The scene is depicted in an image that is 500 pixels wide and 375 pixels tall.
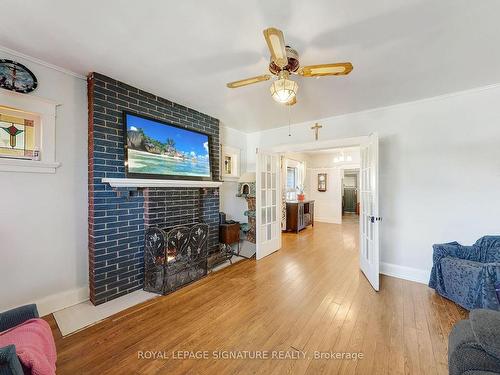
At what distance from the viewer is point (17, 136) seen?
82.8 inches

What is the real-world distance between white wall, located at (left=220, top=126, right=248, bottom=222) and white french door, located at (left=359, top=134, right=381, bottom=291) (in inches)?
91.8

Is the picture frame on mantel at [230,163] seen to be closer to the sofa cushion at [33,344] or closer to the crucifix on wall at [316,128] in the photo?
the crucifix on wall at [316,128]

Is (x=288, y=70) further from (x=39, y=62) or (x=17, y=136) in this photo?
(x=17, y=136)

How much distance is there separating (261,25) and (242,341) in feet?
8.39

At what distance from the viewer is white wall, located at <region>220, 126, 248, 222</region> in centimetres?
436

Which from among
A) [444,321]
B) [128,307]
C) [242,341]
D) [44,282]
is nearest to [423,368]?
[444,321]

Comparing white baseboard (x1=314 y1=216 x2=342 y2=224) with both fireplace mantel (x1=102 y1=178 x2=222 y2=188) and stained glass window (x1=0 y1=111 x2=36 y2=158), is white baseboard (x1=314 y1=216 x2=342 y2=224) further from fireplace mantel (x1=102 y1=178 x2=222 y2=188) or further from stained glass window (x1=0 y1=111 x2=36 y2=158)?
stained glass window (x1=0 y1=111 x2=36 y2=158)

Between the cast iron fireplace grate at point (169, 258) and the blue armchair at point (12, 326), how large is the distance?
1.30m

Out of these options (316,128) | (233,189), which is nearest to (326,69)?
(316,128)

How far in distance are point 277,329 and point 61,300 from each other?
228 centimetres

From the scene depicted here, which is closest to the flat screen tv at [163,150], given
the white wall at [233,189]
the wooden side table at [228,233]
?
the white wall at [233,189]

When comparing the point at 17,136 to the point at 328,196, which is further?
the point at 328,196

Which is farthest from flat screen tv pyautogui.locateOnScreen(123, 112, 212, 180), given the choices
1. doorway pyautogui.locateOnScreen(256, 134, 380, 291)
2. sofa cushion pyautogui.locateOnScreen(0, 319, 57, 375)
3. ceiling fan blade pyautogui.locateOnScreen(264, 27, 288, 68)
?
ceiling fan blade pyautogui.locateOnScreen(264, 27, 288, 68)

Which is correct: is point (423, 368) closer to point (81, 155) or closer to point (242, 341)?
point (242, 341)
